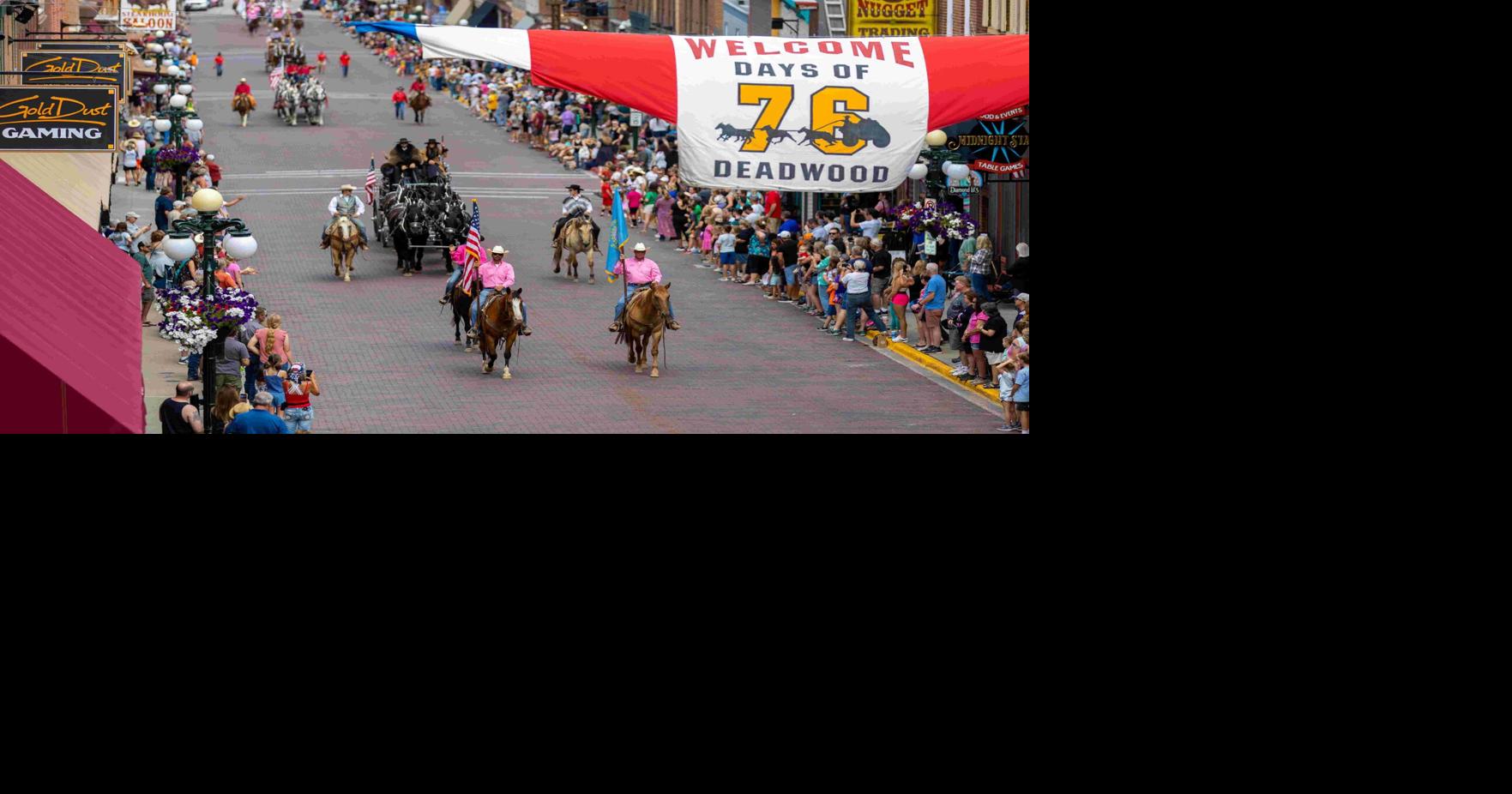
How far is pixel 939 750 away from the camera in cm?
856

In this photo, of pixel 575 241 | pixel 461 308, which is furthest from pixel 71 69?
pixel 461 308

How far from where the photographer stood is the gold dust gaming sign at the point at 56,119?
2802 cm

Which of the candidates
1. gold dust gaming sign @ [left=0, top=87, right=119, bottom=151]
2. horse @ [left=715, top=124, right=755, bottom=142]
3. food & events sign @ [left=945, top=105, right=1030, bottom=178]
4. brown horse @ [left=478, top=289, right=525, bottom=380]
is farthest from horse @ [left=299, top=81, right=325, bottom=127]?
horse @ [left=715, top=124, right=755, bottom=142]

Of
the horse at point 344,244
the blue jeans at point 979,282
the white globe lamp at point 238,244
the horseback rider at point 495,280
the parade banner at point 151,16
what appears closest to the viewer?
the white globe lamp at point 238,244

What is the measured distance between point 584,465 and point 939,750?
1799mm

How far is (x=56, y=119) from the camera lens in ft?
93.1

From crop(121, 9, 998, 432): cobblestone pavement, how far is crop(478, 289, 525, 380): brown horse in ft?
1.54

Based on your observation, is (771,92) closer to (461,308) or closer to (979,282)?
(461,308)

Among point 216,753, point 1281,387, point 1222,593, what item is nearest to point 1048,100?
point 1281,387

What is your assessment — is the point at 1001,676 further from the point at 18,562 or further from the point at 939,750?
the point at 18,562

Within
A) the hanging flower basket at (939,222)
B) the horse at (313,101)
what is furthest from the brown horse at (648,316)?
the horse at (313,101)

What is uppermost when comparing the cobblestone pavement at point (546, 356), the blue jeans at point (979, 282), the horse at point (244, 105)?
the horse at point (244, 105)

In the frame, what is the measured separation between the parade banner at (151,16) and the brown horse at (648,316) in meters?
38.1

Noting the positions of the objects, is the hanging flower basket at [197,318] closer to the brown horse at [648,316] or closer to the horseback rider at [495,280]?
the horseback rider at [495,280]
